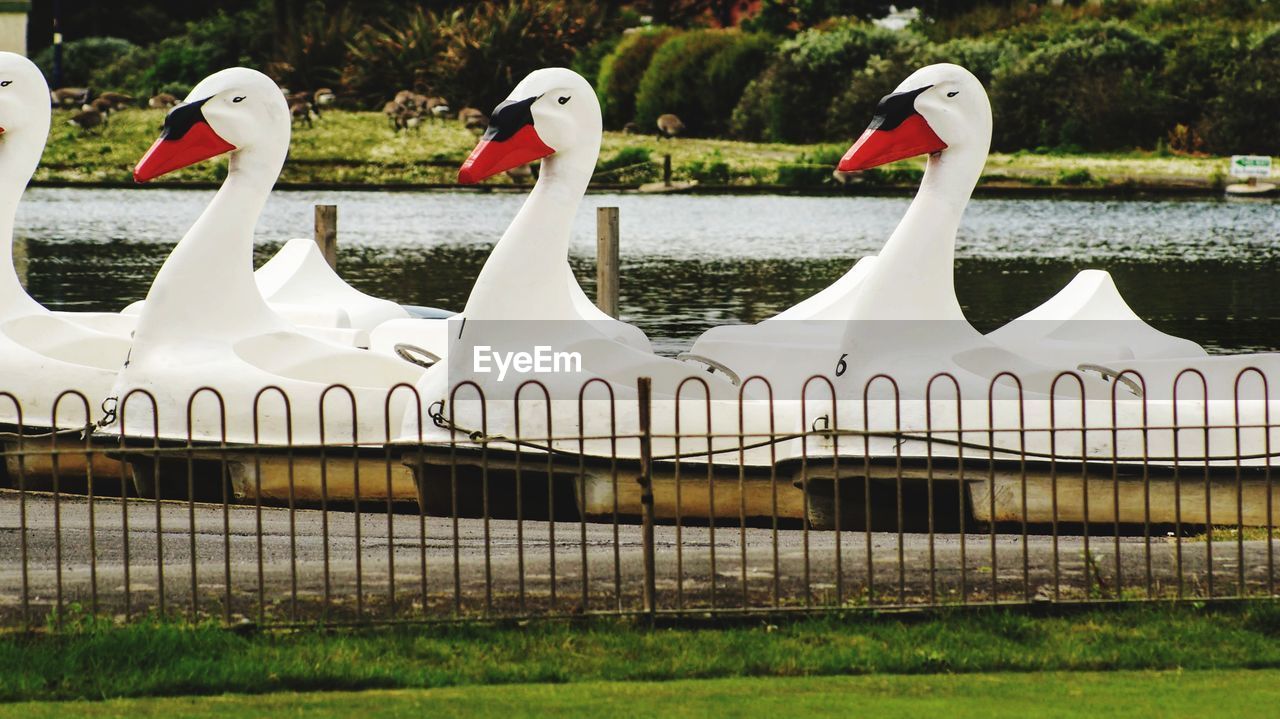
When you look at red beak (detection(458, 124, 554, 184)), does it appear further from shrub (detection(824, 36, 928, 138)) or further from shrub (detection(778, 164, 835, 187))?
shrub (detection(824, 36, 928, 138))

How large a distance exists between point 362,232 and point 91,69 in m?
29.5

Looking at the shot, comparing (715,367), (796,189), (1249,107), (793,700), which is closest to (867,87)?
(796,189)

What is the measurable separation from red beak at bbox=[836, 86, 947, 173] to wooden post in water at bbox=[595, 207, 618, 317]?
5563 millimetres

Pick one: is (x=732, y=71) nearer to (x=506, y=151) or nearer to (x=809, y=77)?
(x=809, y=77)

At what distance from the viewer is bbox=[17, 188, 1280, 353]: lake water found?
25984 millimetres

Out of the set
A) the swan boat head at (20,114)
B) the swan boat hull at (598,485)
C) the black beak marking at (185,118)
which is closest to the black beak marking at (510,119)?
the swan boat hull at (598,485)

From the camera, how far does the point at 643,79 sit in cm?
5341

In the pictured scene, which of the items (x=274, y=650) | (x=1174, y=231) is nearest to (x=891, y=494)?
(x=274, y=650)

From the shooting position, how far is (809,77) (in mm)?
50000

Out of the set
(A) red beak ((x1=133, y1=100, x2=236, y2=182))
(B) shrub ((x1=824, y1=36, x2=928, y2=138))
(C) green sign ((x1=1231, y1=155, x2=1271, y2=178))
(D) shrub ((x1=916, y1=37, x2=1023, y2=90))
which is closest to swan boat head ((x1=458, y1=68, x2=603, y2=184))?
(A) red beak ((x1=133, y1=100, x2=236, y2=182))

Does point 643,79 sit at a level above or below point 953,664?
above

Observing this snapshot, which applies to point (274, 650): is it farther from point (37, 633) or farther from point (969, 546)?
point (969, 546)

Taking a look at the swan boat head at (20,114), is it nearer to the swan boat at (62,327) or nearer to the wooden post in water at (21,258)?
the swan boat at (62,327)

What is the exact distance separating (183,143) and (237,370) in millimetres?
1695
